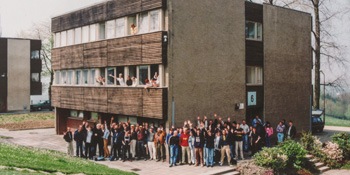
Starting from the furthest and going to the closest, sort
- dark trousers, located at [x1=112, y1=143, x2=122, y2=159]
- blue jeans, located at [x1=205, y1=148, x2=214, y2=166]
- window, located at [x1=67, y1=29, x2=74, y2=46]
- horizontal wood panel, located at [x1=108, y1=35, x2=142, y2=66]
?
window, located at [x1=67, y1=29, x2=74, y2=46]
horizontal wood panel, located at [x1=108, y1=35, x2=142, y2=66]
dark trousers, located at [x1=112, y1=143, x2=122, y2=159]
blue jeans, located at [x1=205, y1=148, x2=214, y2=166]

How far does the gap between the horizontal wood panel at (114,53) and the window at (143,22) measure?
536mm

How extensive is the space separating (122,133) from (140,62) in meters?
4.69

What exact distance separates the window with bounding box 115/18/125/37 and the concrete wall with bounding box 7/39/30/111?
42547 millimetres

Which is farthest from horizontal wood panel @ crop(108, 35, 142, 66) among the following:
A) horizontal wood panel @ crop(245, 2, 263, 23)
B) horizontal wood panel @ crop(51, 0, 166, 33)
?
horizontal wood panel @ crop(245, 2, 263, 23)

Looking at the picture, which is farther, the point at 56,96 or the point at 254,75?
the point at 56,96

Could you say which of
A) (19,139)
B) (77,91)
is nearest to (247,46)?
(77,91)

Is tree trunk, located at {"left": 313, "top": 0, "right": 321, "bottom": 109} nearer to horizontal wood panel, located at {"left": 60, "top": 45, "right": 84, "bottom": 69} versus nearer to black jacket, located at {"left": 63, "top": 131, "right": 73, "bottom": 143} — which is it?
horizontal wood panel, located at {"left": 60, "top": 45, "right": 84, "bottom": 69}

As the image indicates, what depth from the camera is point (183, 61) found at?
22.9 metres

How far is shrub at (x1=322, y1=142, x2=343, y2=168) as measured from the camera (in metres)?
22.8

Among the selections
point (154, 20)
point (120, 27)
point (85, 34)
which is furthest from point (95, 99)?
Answer: point (154, 20)

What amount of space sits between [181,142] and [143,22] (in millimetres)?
8311

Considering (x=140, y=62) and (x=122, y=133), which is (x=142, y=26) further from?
(x=122, y=133)

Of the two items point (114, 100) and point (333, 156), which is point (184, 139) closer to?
point (114, 100)

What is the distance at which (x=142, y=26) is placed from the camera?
2427 centimetres
